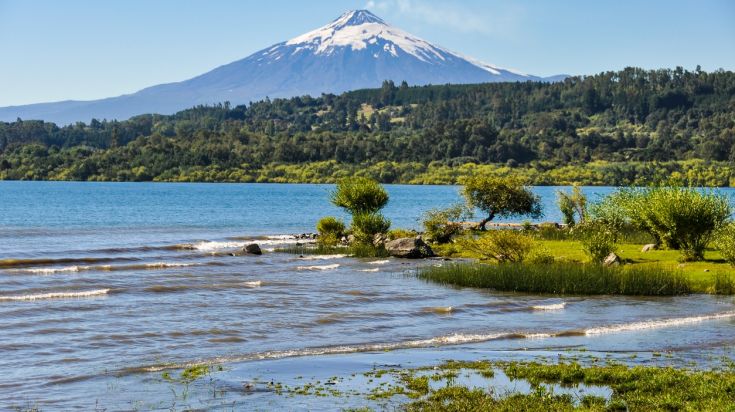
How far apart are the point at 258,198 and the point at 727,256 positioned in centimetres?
11676

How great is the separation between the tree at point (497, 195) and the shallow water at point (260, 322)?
14756 mm

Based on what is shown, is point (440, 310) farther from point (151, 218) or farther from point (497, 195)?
point (151, 218)

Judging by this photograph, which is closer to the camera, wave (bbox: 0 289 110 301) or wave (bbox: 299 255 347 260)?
wave (bbox: 0 289 110 301)

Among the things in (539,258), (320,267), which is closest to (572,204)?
(539,258)

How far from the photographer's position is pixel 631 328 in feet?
90.5

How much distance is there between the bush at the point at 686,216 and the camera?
1662 inches

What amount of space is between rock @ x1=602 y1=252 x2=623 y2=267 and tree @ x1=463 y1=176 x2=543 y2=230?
853 inches

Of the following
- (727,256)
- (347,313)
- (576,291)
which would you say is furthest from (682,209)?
(347,313)

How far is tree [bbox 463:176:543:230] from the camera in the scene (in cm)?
6316

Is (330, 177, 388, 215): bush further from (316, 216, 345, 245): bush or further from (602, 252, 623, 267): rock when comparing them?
(602, 252, 623, 267): rock

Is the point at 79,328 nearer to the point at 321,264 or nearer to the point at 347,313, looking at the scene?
the point at 347,313

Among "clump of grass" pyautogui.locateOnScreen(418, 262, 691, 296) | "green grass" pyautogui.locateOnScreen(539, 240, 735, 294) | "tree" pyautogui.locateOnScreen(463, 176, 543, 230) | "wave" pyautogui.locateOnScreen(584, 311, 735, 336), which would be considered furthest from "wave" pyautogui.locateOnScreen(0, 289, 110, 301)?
"tree" pyautogui.locateOnScreen(463, 176, 543, 230)

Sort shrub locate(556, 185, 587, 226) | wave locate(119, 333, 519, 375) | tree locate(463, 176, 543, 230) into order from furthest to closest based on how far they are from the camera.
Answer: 1. shrub locate(556, 185, 587, 226)
2. tree locate(463, 176, 543, 230)
3. wave locate(119, 333, 519, 375)

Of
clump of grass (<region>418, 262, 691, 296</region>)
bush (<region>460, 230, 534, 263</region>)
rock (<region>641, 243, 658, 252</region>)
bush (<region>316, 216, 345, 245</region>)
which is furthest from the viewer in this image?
bush (<region>316, 216, 345, 245</region>)
